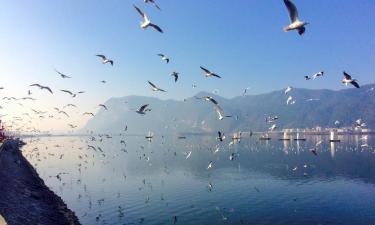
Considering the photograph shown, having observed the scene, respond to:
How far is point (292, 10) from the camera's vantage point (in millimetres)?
13961

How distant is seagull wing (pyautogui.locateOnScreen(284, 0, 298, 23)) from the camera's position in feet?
43.9

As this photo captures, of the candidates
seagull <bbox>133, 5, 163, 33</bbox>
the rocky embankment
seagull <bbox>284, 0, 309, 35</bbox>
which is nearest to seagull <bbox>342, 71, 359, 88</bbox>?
seagull <bbox>284, 0, 309, 35</bbox>

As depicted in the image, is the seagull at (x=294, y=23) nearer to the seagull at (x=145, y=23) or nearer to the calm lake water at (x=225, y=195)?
the seagull at (x=145, y=23)

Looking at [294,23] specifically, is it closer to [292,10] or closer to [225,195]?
[292,10]

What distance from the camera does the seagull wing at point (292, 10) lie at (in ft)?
43.9

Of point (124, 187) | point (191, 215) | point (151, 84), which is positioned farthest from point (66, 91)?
point (124, 187)

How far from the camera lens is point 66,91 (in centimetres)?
3353

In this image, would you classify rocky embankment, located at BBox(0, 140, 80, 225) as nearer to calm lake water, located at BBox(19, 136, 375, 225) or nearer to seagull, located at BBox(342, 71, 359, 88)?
calm lake water, located at BBox(19, 136, 375, 225)

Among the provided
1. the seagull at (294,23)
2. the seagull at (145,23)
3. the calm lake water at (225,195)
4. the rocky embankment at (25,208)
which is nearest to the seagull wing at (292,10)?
the seagull at (294,23)

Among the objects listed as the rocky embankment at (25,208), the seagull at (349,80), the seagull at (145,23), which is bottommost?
the rocky embankment at (25,208)

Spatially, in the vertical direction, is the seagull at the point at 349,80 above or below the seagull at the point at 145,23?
below

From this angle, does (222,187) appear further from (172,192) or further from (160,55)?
(160,55)

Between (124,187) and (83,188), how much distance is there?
971cm

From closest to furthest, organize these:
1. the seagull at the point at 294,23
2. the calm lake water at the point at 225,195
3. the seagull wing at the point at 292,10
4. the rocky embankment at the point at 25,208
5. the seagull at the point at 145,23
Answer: the seagull wing at the point at 292,10 < the seagull at the point at 294,23 < the seagull at the point at 145,23 < the rocky embankment at the point at 25,208 < the calm lake water at the point at 225,195
